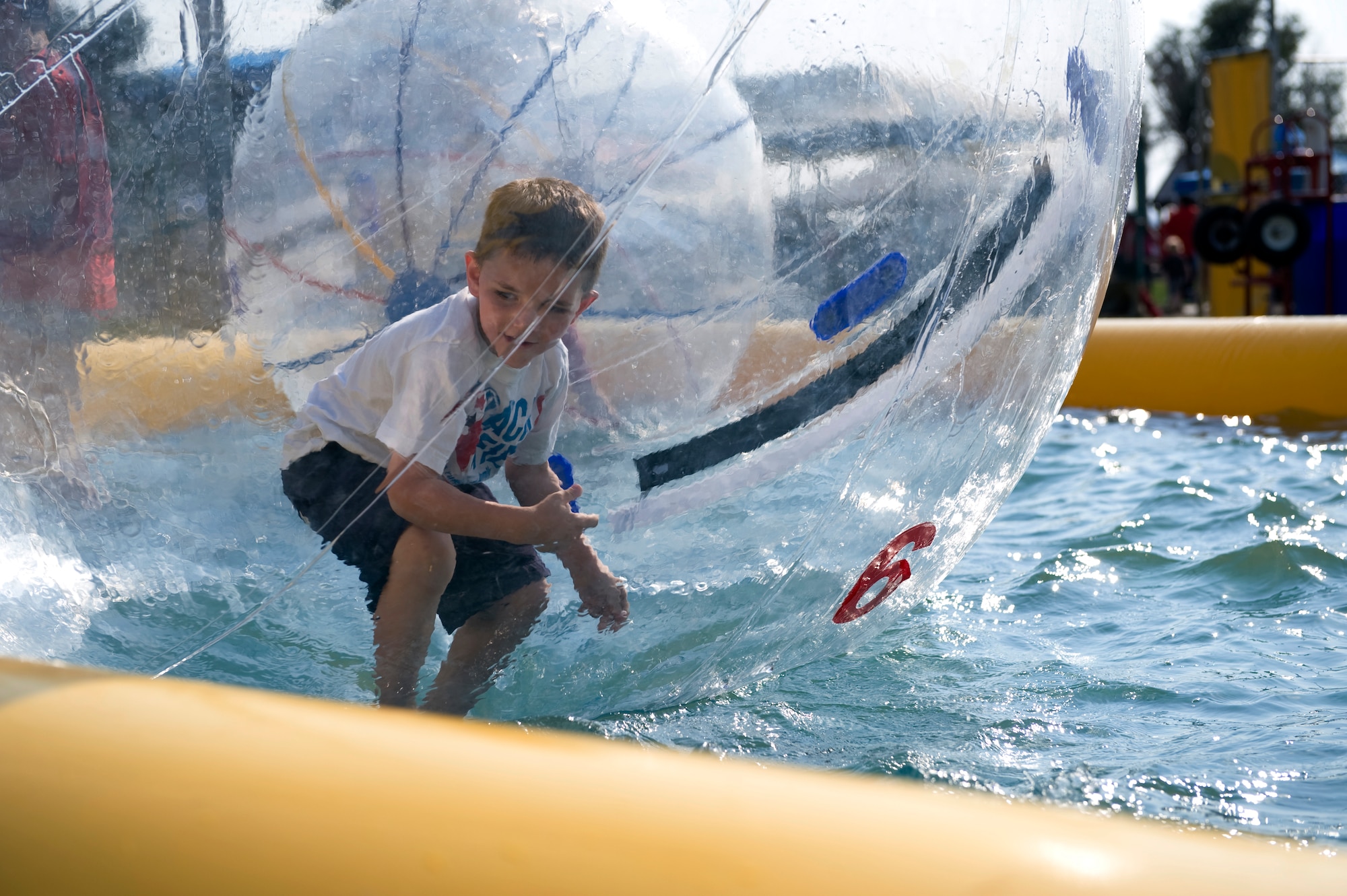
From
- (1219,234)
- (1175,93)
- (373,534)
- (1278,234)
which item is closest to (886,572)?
(373,534)

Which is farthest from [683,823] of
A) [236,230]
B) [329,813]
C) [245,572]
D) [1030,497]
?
[1030,497]

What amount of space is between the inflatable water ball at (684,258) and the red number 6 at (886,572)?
0.13 ft

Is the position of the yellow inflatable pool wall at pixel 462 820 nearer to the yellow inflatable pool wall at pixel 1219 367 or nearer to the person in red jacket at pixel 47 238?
the person in red jacket at pixel 47 238

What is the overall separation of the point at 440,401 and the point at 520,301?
179mm

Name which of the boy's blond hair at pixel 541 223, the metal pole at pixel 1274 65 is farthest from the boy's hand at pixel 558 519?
the metal pole at pixel 1274 65

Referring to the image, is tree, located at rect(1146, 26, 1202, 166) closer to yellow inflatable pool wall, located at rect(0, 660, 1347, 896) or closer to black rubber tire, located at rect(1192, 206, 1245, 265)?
black rubber tire, located at rect(1192, 206, 1245, 265)

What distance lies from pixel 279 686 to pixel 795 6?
1260mm

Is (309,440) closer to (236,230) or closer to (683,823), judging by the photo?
(236,230)

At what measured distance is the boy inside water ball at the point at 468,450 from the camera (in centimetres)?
169

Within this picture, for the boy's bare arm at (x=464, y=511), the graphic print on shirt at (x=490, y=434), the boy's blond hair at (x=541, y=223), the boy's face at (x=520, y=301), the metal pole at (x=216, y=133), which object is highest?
the metal pole at (x=216, y=133)

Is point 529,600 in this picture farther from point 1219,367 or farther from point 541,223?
point 1219,367

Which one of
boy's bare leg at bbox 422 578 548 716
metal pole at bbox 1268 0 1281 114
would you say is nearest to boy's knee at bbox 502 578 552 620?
boy's bare leg at bbox 422 578 548 716

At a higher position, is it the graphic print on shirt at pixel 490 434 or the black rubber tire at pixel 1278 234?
the graphic print on shirt at pixel 490 434

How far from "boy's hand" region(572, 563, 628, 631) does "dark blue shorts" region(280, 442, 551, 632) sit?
0.07m
